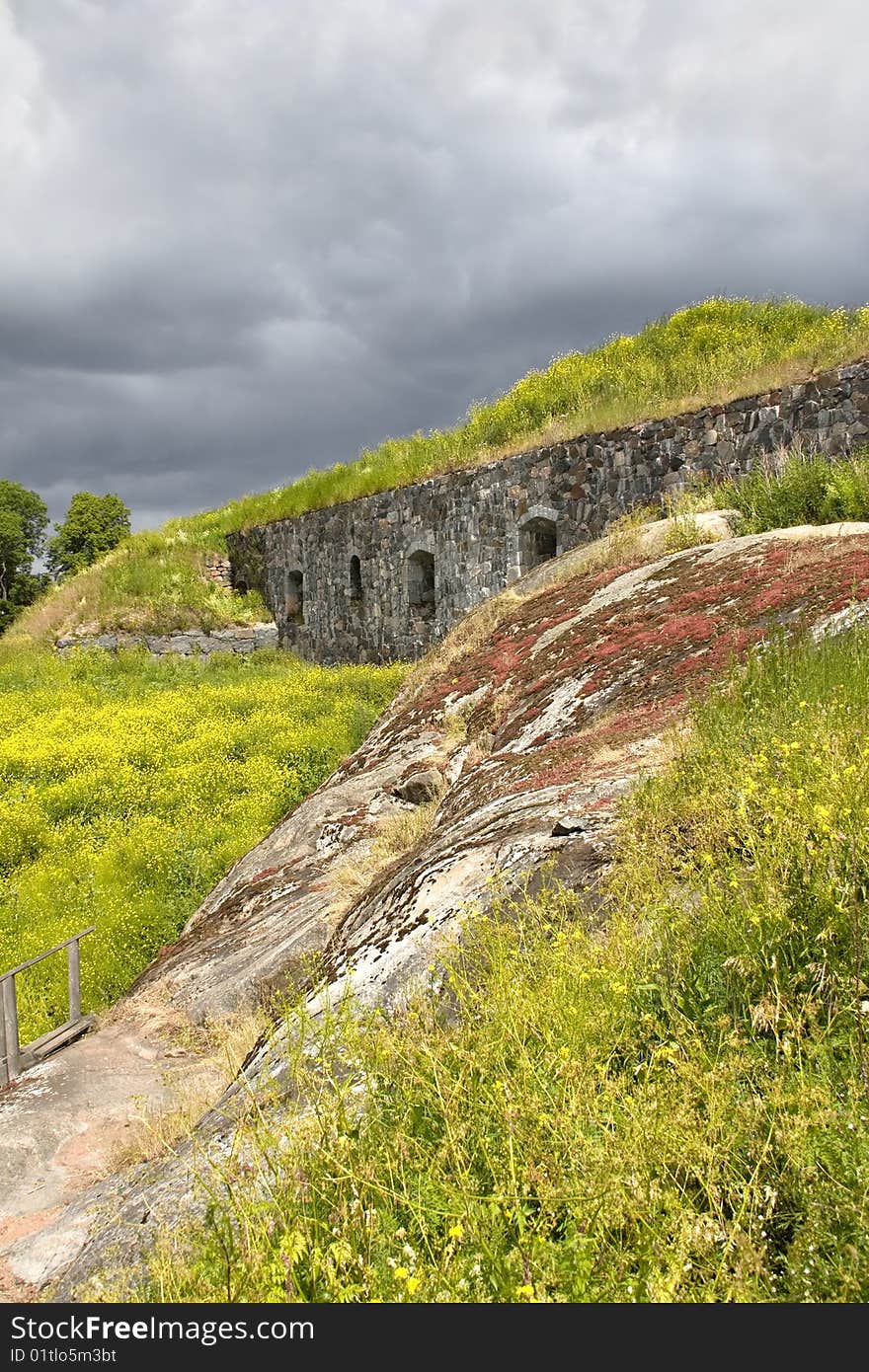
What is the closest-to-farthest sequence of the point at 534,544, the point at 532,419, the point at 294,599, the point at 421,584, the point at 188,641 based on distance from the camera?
the point at 534,544, the point at 532,419, the point at 421,584, the point at 188,641, the point at 294,599

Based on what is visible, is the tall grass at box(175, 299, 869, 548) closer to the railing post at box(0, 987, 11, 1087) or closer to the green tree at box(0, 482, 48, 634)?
the railing post at box(0, 987, 11, 1087)

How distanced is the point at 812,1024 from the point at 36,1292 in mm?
2977

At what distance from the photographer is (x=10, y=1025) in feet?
20.2

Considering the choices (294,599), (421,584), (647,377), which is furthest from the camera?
(294,599)

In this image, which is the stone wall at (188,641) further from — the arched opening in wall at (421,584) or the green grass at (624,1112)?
the green grass at (624,1112)

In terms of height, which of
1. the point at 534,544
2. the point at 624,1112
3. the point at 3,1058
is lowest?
the point at 3,1058

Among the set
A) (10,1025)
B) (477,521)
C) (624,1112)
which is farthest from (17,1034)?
(477,521)

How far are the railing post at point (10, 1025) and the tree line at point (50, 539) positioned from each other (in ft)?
156

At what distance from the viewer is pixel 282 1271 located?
6.54 ft

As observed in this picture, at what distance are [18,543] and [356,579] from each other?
38.8 meters

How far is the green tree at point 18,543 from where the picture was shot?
5122 centimetres

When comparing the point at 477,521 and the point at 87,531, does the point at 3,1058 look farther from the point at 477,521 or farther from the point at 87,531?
the point at 87,531

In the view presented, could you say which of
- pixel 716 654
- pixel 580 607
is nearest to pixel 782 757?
pixel 716 654
